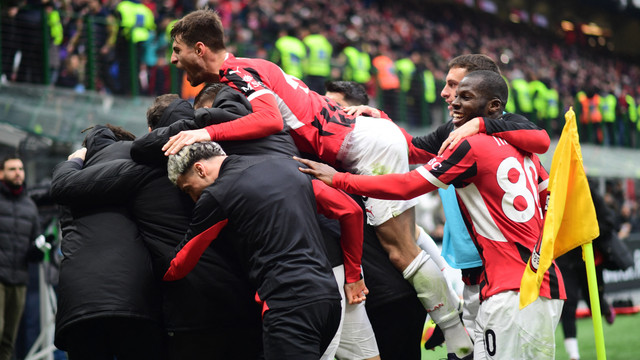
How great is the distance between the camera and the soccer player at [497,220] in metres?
3.36

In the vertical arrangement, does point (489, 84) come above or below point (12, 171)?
above

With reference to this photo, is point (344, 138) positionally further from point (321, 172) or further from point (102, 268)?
point (102, 268)

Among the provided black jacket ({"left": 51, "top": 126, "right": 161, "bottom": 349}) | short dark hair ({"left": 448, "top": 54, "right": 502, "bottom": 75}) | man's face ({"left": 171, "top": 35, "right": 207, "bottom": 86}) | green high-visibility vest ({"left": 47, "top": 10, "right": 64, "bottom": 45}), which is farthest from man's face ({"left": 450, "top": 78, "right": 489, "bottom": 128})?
green high-visibility vest ({"left": 47, "top": 10, "right": 64, "bottom": 45})

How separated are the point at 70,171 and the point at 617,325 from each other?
347 inches

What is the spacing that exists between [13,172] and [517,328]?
5.37 metres

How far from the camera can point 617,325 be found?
405 inches

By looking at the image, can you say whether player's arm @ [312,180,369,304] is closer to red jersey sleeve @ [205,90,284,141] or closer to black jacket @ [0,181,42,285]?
red jersey sleeve @ [205,90,284,141]

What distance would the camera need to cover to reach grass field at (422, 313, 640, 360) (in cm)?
780

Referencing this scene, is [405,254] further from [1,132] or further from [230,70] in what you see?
[1,132]

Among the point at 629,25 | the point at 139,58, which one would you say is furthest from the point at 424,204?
the point at 629,25

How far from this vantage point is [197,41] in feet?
12.8

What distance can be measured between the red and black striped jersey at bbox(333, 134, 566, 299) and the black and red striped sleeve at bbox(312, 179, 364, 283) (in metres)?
0.07

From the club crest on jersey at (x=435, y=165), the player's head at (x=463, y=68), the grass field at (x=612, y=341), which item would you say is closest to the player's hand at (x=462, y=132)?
the club crest on jersey at (x=435, y=165)

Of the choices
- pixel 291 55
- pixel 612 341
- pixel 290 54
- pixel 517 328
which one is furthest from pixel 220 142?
pixel 290 54
